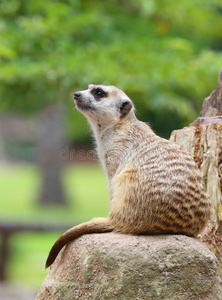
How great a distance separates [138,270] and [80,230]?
407 mm

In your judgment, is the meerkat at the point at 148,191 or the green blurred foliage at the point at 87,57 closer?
the meerkat at the point at 148,191

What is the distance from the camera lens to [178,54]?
6176mm

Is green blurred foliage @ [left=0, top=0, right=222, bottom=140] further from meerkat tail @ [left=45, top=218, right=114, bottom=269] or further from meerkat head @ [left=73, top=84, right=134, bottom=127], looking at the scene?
meerkat tail @ [left=45, top=218, right=114, bottom=269]

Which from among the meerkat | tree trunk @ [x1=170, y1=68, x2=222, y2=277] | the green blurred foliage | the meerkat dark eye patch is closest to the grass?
the meerkat

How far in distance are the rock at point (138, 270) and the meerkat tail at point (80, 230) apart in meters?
0.06

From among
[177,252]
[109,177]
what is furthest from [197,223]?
[109,177]

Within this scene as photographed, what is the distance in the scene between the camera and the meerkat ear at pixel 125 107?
318cm

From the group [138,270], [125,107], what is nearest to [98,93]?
[125,107]

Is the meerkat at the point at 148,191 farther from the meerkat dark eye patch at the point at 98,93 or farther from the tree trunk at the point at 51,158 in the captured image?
the tree trunk at the point at 51,158

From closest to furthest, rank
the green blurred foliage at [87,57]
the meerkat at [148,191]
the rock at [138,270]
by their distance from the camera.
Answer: the rock at [138,270], the meerkat at [148,191], the green blurred foliage at [87,57]

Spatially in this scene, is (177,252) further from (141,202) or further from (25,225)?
(25,225)

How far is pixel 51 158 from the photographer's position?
39.6 feet

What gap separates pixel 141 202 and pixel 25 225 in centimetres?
456

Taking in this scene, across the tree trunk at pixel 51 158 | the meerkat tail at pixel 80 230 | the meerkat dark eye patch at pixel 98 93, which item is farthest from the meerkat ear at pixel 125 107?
the tree trunk at pixel 51 158
